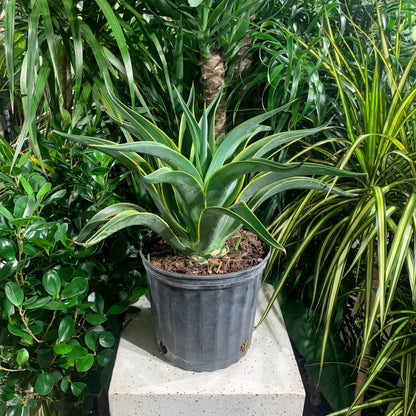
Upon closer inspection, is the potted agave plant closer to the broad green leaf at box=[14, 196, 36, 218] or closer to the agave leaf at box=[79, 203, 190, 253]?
the agave leaf at box=[79, 203, 190, 253]

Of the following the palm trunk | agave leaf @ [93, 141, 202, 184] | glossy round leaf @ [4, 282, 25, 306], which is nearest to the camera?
agave leaf @ [93, 141, 202, 184]

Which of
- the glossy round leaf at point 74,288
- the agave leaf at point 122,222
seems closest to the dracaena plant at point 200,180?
the agave leaf at point 122,222

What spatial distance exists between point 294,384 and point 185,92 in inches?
34.0

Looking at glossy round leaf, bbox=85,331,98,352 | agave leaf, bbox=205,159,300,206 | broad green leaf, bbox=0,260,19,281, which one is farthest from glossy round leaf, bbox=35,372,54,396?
agave leaf, bbox=205,159,300,206

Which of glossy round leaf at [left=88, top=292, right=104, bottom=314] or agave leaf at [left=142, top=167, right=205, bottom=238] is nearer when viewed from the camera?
agave leaf at [left=142, top=167, right=205, bottom=238]

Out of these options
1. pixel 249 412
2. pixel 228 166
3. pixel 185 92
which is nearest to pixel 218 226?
pixel 228 166

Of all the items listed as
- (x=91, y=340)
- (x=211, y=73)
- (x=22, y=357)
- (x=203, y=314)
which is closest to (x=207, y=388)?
(x=203, y=314)

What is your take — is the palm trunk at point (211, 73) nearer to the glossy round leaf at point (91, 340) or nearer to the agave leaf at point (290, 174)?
the agave leaf at point (290, 174)

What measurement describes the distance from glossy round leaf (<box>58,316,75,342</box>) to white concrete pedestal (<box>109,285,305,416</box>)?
0.56 ft

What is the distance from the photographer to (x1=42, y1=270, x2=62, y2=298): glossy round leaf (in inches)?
29.8

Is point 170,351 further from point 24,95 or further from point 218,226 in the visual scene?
point 24,95

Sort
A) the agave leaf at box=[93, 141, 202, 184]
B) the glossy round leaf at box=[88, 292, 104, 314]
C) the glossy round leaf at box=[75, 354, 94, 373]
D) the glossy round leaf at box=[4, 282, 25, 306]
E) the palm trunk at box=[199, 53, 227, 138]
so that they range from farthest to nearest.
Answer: the palm trunk at box=[199, 53, 227, 138]
the glossy round leaf at box=[88, 292, 104, 314]
the glossy round leaf at box=[75, 354, 94, 373]
the glossy round leaf at box=[4, 282, 25, 306]
the agave leaf at box=[93, 141, 202, 184]

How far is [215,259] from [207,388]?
0.28 metres

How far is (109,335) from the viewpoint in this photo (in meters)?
0.90
